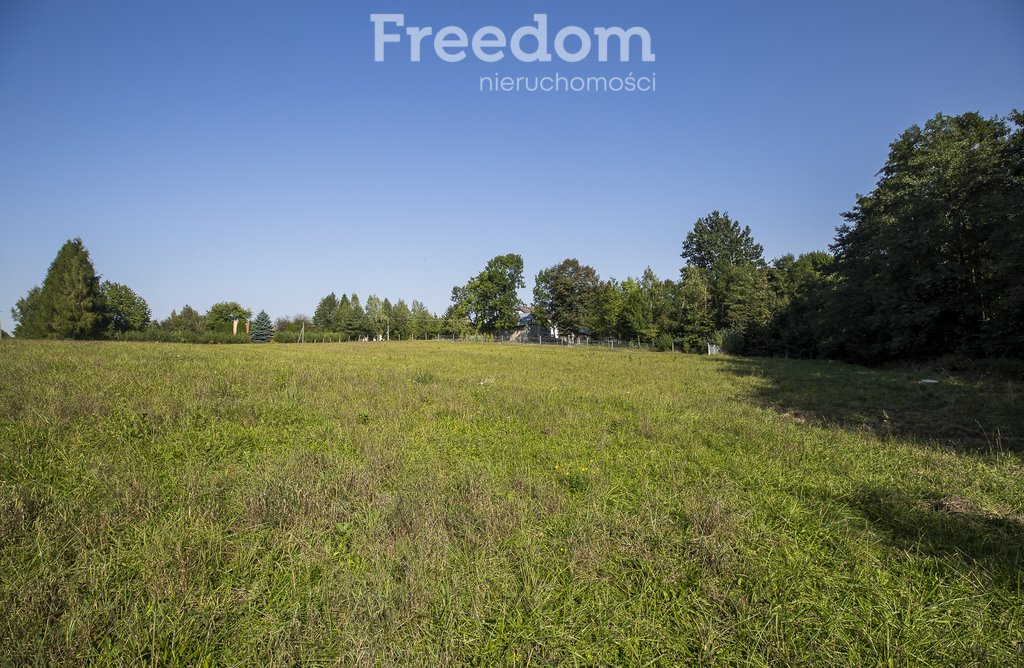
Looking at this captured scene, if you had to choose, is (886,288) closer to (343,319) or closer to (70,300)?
(70,300)

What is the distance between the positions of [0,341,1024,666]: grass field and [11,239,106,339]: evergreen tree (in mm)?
55747

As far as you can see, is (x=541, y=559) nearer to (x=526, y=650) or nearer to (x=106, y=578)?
(x=526, y=650)

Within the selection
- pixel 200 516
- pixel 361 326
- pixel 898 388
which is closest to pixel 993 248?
pixel 898 388

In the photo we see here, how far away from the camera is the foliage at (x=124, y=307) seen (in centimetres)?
6956

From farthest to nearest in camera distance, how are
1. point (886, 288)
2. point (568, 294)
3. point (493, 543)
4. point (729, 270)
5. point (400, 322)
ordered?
1. point (400, 322)
2. point (568, 294)
3. point (729, 270)
4. point (886, 288)
5. point (493, 543)

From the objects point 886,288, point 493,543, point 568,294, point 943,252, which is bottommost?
point 493,543

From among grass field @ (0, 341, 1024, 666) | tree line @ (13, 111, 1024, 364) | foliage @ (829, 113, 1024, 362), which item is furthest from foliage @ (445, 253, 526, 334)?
grass field @ (0, 341, 1024, 666)

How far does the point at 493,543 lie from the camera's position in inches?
143

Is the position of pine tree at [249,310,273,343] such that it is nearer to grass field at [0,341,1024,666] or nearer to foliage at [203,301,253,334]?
foliage at [203,301,253,334]

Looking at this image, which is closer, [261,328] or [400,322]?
[261,328]

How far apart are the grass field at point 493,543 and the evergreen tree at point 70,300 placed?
5575 cm

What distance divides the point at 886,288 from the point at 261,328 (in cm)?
9647

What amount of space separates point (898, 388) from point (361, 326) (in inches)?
3489

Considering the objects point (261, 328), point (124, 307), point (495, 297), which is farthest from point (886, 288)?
point (124, 307)
